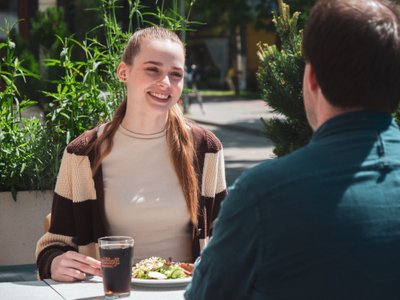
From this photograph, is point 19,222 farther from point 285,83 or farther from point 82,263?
point 82,263

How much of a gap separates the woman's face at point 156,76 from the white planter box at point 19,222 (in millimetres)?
2931

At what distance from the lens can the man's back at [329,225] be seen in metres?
1.61

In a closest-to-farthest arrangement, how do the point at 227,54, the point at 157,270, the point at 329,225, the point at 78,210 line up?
the point at 329,225 → the point at 157,270 → the point at 78,210 → the point at 227,54

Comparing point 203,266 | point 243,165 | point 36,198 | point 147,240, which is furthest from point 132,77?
point 243,165

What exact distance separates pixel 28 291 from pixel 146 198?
549mm

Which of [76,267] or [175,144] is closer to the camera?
[76,267]

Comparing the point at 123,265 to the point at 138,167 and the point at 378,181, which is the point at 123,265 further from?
the point at 378,181

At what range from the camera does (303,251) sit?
5.29 ft

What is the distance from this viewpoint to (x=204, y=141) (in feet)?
10.8

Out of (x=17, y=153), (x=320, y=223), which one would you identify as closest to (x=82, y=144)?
(x=320, y=223)

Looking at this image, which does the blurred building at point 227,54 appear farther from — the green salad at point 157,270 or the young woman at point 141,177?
the green salad at point 157,270

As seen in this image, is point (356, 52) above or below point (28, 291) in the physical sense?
above

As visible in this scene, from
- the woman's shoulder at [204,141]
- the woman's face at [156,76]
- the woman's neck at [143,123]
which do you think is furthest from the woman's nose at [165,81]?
the woman's shoulder at [204,141]

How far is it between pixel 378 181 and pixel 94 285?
4.47 ft
